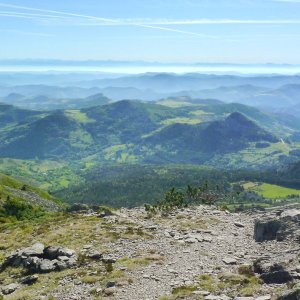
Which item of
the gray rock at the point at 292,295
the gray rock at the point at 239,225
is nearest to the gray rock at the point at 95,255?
the gray rock at the point at 292,295

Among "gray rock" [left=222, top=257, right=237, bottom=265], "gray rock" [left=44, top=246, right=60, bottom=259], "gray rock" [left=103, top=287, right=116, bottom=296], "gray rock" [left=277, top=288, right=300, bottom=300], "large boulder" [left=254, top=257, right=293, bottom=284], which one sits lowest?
"gray rock" [left=44, top=246, right=60, bottom=259]

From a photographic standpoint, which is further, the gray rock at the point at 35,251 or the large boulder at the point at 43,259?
the gray rock at the point at 35,251

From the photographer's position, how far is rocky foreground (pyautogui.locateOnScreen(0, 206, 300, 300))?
4197cm

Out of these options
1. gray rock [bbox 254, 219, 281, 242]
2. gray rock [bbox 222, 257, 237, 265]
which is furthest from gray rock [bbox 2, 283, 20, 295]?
gray rock [bbox 254, 219, 281, 242]

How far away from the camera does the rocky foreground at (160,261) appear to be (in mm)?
41969

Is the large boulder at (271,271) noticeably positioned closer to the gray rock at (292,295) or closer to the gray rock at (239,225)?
the gray rock at (292,295)

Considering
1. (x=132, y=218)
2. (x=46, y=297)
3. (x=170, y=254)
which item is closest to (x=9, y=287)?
(x=46, y=297)

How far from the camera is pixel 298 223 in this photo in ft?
197

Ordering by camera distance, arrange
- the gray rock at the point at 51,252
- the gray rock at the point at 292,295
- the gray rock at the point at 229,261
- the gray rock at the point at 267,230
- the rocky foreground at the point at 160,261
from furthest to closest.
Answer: the gray rock at the point at 267,230
the gray rock at the point at 51,252
the gray rock at the point at 229,261
the rocky foreground at the point at 160,261
the gray rock at the point at 292,295

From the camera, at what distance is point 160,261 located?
172 ft

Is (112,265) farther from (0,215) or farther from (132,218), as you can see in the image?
(0,215)

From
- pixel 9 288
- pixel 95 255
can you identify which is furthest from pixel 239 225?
pixel 9 288

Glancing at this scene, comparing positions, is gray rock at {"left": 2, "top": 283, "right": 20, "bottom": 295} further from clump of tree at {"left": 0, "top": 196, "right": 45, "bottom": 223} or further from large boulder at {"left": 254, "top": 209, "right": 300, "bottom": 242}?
clump of tree at {"left": 0, "top": 196, "right": 45, "bottom": 223}

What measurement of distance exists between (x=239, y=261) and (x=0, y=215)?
113 meters
